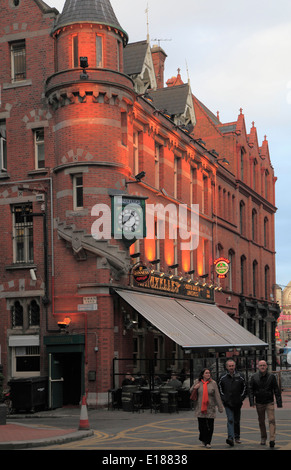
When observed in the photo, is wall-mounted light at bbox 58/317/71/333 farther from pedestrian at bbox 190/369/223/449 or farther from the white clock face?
pedestrian at bbox 190/369/223/449

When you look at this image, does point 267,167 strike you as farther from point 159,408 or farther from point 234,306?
point 159,408

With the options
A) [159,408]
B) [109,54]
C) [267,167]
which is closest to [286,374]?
[159,408]

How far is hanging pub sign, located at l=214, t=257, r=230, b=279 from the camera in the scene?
42781 millimetres

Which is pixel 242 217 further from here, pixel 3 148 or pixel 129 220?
pixel 3 148

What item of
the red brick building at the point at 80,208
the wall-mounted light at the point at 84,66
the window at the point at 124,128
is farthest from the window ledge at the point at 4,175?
the wall-mounted light at the point at 84,66

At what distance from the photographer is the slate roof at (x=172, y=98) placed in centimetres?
3972

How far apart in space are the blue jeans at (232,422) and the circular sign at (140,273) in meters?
13.6

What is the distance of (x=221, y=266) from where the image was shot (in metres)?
43.0

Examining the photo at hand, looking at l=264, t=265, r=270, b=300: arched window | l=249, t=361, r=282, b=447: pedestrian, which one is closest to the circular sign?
l=249, t=361, r=282, b=447: pedestrian

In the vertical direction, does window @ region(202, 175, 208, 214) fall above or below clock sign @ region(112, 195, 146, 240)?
above

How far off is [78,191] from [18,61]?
6.52 metres

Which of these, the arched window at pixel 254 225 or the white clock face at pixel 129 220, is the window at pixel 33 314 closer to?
the white clock face at pixel 129 220

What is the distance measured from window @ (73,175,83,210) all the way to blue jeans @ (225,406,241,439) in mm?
14488

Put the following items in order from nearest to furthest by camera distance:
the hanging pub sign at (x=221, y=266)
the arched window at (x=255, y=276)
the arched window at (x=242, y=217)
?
the hanging pub sign at (x=221, y=266) < the arched window at (x=242, y=217) < the arched window at (x=255, y=276)
